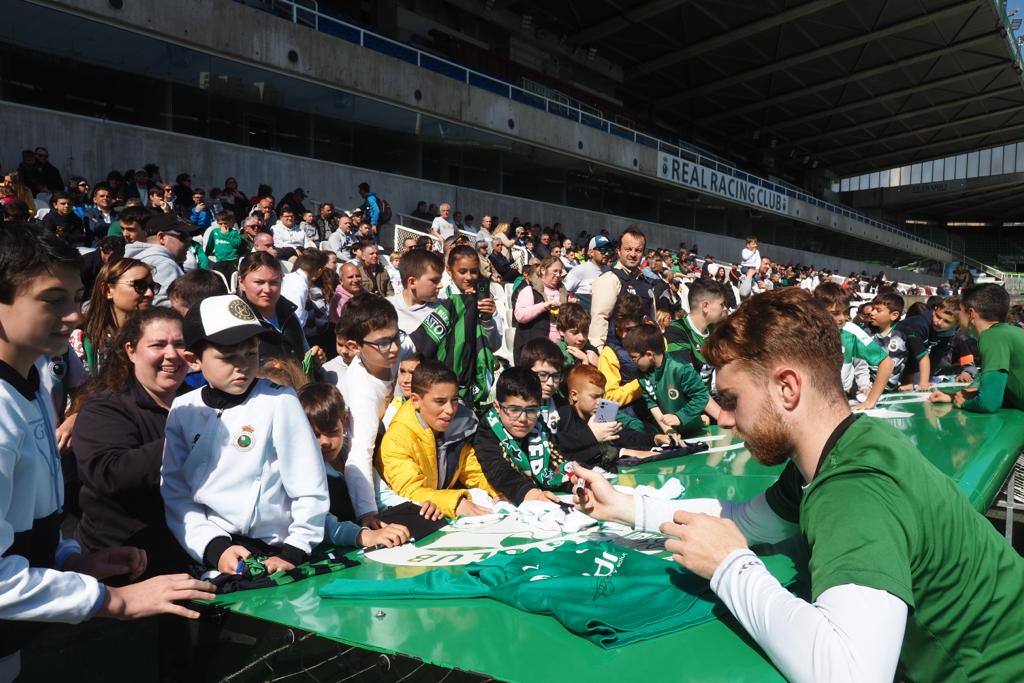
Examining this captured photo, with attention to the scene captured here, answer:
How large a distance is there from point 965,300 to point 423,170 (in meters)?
15.3

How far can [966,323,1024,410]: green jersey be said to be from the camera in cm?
543

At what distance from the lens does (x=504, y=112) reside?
20.2m

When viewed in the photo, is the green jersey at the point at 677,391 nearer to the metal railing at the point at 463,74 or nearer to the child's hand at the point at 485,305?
the child's hand at the point at 485,305

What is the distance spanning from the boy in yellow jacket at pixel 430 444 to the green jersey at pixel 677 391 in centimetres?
221

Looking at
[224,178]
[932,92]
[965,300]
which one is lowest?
[965,300]

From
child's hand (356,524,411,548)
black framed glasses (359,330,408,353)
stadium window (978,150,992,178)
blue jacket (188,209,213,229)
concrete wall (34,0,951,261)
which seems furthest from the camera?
stadium window (978,150,992,178)

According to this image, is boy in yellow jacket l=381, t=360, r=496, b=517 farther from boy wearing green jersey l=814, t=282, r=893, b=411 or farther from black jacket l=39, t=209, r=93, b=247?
black jacket l=39, t=209, r=93, b=247

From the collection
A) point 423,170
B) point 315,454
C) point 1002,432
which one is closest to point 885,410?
point 1002,432

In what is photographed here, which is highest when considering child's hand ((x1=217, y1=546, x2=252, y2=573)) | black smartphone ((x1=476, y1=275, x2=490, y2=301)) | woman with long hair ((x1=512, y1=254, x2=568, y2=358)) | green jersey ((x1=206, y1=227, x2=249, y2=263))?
green jersey ((x1=206, y1=227, x2=249, y2=263))

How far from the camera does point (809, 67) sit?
31500 mm

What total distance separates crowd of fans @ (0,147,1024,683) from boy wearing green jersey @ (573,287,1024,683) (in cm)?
19

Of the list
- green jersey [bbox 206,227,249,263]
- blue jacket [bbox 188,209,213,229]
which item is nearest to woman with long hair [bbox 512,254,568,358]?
green jersey [bbox 206,227,249,263]

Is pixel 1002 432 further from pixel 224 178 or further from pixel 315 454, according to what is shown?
pixel 224 178

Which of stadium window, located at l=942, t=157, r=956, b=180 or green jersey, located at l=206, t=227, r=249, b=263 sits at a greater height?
stadium window, located at l=942, t=157, r=956, b=180
